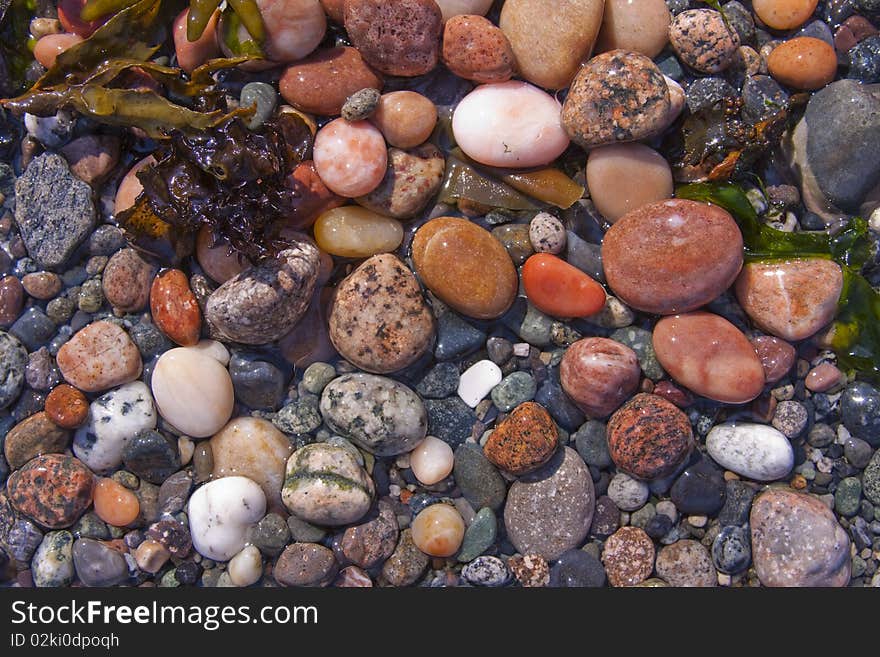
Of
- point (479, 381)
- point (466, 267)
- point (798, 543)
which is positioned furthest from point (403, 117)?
point (798, 543)

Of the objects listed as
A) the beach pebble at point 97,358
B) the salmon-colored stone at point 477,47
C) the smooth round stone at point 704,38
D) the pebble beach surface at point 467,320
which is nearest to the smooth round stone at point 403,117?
the pebble beach surface at point 467,320

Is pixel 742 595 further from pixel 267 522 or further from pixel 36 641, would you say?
pixel 36 641

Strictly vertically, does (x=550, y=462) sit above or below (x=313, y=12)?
below

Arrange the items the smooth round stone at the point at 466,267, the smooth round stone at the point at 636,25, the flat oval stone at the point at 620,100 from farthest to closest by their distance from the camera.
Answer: the smooth round stone at the point at 636,25
the smooth round stone at the point at 466,267
the flat oval stone at the point at 620,100

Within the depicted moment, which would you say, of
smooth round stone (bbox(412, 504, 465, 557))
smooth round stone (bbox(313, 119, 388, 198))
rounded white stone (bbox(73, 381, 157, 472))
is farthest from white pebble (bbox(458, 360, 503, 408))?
rounded white stone (bbox(73, 381, 157, 472))

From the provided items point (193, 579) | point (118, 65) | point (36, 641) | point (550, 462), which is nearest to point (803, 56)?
point (550, 462)

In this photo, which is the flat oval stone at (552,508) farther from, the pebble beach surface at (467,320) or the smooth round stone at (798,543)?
the smooth round stone at (798,543)

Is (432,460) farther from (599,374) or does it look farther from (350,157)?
(350,157)
